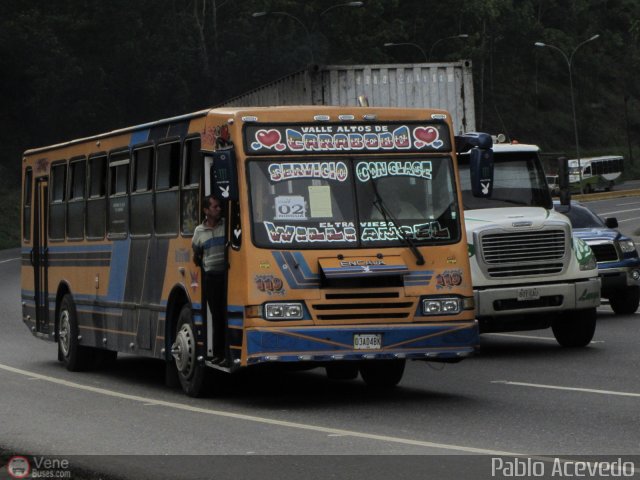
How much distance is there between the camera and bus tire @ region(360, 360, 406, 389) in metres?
15.2

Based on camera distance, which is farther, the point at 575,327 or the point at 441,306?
the point at 575,327

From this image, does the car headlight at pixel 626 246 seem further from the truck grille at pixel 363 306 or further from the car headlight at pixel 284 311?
the car headlight at pixel 284 311

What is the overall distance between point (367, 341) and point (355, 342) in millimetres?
107

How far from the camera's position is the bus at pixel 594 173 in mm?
91375

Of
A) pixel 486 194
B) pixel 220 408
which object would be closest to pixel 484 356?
pixel 486 194

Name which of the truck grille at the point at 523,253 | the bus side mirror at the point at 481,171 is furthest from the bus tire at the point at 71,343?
the bus side mirror at the point at 481,171

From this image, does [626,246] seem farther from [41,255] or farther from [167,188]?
[167,188]

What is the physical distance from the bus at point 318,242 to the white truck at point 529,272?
3461 mm

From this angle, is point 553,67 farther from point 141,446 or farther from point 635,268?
point 141,446

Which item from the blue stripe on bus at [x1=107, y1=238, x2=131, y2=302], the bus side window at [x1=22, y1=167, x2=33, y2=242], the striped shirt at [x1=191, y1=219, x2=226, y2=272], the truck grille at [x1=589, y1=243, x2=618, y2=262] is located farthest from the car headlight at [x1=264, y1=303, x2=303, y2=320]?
the truck grille at [x1=589, y1=243, x2=618, y2=262]

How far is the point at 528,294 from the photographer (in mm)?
18719

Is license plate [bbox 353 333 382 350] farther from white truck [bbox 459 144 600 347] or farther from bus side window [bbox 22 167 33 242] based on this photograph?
bus side window [bbox 22 167 33 242]

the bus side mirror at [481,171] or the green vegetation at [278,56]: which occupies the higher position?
the green vegetation at [278,56]

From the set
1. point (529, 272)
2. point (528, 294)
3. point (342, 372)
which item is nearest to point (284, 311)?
point (342, 372)
